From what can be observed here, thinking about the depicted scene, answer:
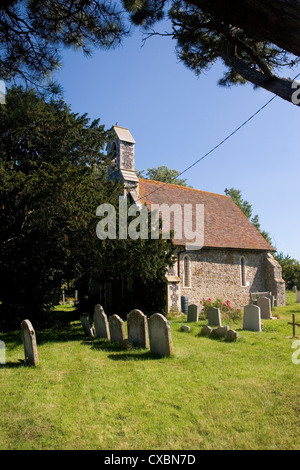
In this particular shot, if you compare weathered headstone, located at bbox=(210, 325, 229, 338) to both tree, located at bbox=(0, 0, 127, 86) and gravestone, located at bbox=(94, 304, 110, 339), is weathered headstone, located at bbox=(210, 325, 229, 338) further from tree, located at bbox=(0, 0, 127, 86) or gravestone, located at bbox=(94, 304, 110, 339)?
tree, located at bbox=(0, 0, 127, 86)

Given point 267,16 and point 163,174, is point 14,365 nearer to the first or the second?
point 267,16

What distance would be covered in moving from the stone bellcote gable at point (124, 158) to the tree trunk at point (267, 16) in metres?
15.0

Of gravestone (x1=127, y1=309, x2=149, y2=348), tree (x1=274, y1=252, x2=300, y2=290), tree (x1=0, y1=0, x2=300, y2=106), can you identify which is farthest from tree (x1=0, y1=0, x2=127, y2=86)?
tree (x1=274, y1=252, x2=300, y2=290)

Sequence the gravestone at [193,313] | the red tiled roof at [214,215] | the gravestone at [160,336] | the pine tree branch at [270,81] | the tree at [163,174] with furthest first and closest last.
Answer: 1. the tree at [163,174]
2. the red tiled roof at [214,215]
3. the gravestone at [193,313]
4. the gravestone at [160,336]
5. the pine tree branch at [270,81]

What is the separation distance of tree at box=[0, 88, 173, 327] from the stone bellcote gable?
→ 5040 mm

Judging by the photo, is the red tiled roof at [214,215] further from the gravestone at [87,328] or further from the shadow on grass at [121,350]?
the shadow on grass at [121,350]

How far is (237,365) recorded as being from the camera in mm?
6613

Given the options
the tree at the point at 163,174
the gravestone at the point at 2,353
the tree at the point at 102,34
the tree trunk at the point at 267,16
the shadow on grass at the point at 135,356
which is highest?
the tree at the point at 163,174

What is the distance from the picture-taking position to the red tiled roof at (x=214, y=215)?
1827 cm

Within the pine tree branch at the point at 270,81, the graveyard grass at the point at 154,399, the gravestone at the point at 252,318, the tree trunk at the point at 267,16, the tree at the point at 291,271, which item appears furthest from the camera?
the tree at the point at 291,271

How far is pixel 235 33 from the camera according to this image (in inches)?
227

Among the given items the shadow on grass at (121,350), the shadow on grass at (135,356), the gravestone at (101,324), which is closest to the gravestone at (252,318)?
the shadow on grass at (121,350)

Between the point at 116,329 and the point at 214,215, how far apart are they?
13.2 metres
